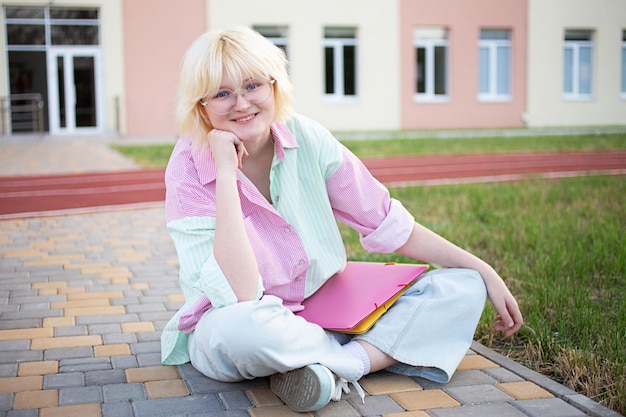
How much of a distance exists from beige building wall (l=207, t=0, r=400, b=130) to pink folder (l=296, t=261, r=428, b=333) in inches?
793

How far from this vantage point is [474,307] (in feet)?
9.25

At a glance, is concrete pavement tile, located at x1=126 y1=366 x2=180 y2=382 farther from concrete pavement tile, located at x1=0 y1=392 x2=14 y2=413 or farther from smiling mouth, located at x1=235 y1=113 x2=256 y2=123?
smiling mouth, located at x1=235 y1=113 x2=256 y2=123

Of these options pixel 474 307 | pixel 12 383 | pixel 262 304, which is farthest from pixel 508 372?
pixel 12 383

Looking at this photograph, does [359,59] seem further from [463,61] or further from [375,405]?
[375,405]

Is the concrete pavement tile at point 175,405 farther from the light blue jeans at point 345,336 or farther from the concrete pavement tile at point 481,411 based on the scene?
the concrete pavement tile at point 481,411

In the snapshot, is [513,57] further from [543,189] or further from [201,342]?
[201,342]

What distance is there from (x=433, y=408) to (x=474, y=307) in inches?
17.2

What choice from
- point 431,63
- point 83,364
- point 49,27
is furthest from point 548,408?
point 431,63

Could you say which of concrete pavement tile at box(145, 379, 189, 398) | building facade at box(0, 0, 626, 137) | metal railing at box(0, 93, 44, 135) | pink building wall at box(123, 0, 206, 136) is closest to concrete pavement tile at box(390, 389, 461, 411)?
concrete pavement tile at box(145, 379, 189, 398)

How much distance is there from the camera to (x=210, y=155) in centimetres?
275

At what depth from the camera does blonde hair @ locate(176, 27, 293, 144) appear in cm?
257

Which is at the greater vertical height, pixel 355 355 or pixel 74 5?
pixel 74 5

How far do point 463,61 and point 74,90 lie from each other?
36.6 ft

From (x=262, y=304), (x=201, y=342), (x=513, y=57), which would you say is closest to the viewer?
(x=262, y=304)
